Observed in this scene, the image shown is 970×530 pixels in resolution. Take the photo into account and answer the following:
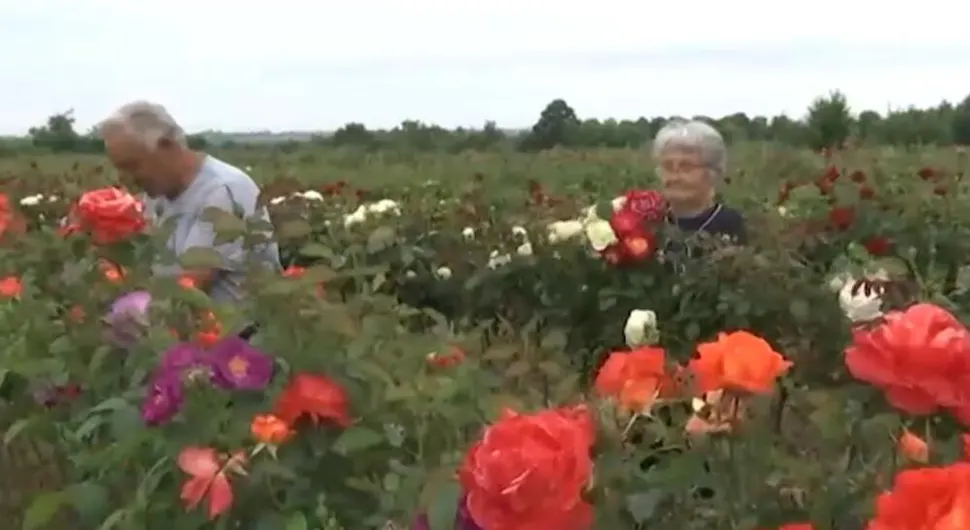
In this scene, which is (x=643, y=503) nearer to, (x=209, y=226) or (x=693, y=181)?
(x=209, y=226)

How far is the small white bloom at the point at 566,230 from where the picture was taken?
14.4ft

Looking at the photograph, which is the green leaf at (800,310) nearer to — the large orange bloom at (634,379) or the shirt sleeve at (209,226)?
the shirt sleeve at (209,226)

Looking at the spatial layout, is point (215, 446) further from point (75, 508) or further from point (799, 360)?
point (799, 360)

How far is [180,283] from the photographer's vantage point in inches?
83.7

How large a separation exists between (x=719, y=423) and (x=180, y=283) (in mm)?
1007

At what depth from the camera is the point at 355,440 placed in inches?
63.2

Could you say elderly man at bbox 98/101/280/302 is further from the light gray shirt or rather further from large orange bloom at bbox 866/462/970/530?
large orange bloom at bbox 866/462/970/530

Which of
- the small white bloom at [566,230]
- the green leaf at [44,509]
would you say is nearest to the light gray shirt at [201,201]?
the green leaf at [44,509]

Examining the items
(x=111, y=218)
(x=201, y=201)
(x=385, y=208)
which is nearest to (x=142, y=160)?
(x=201, y=201)

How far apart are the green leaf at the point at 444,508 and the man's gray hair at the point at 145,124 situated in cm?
206

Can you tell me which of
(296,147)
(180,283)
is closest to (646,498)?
(180,283)

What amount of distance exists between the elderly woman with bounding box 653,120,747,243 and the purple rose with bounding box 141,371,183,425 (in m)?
2.34

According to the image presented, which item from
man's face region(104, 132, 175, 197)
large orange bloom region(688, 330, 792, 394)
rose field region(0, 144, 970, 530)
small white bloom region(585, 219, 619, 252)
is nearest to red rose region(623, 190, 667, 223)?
small white bloom region(585, 219, 619, 252)

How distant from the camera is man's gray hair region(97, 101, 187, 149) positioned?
10.6 feet
